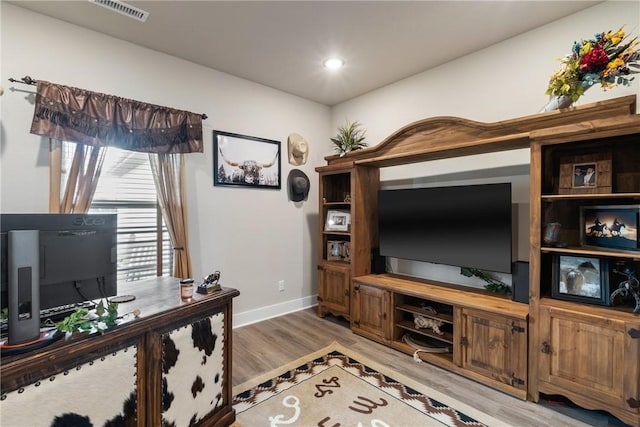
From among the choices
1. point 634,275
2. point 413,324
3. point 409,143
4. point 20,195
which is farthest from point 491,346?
point 20,195

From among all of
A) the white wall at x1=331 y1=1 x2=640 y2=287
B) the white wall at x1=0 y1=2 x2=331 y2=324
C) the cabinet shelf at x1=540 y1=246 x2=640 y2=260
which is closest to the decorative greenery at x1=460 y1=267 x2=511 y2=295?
the white wall at x1=331 y1=1 x2=640 y2=287

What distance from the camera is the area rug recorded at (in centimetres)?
186

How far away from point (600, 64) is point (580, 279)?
1388mm

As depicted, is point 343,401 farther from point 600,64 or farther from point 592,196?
point 600,64

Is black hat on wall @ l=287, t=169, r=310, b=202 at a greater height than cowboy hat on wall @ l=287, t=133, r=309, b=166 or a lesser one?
lesser

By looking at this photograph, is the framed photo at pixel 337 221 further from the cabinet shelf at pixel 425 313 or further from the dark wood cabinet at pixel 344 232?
the cabinet shelf at pixel 425 313

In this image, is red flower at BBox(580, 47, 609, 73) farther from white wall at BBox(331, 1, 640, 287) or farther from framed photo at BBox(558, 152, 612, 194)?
framed photo at BBox(558, 152, 612, 194)

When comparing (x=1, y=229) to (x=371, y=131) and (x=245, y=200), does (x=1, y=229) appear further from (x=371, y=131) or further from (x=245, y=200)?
(x=371, y=131)

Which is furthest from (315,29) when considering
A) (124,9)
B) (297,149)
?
(297,149)

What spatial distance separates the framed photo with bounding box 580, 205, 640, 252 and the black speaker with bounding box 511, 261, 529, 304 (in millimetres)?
410

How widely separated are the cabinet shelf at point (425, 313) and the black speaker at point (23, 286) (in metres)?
2.60

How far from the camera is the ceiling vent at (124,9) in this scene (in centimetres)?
210

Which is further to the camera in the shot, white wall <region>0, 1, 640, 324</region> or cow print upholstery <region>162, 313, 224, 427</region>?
white wall <region>0, 1, 640, 324</region>

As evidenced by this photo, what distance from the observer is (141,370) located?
1415 millimetres
